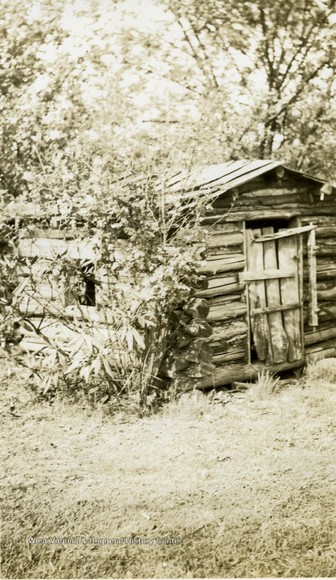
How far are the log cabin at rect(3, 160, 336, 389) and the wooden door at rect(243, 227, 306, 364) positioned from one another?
0.05ft

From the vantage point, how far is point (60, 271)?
7055mm

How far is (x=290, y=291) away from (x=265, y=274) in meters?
0.57

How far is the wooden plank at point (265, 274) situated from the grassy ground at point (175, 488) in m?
1.71

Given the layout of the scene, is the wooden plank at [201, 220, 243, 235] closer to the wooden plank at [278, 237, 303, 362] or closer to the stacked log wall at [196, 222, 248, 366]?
the stacked log wall at [196, 222, 248, 366]

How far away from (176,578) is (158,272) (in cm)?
355

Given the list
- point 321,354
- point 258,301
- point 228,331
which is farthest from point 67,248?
point 321,354

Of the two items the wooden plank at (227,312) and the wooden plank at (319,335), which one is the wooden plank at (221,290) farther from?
the wooden plank at (319,335)

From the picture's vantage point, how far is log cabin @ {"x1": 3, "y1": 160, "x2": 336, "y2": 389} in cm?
719

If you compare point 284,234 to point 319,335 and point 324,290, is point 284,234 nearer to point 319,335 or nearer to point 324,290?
point 324,290

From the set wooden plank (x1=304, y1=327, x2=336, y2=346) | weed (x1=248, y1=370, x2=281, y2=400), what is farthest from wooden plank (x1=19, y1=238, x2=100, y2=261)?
wooden plank (x1=304, y1=327, x2=336, y2=346)

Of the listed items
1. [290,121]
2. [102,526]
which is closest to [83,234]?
[102,526]

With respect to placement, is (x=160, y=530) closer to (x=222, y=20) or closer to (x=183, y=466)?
(x=183, y=466)

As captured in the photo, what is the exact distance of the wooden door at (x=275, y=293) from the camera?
26.6 feet

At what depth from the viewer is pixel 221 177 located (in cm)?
770
